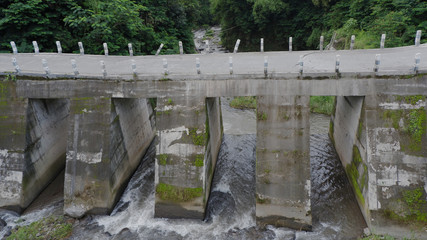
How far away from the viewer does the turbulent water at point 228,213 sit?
30.1 feet

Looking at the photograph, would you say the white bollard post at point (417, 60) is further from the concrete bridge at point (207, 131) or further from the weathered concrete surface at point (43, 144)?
the weathered concrete surface at point (43, 144)

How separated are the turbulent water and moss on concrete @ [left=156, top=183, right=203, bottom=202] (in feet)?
2.60

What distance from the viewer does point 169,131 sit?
9.73 meters

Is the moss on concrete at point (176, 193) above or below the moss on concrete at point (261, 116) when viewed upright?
below

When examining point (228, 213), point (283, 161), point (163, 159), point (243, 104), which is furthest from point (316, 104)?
point (163, 159)

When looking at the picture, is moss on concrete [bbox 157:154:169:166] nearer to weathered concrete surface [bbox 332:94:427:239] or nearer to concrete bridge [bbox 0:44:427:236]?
concrete bridge [bbox 0:44:427:236]

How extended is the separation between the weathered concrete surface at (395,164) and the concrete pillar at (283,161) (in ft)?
6.01

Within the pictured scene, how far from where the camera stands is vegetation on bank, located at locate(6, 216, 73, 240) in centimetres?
887

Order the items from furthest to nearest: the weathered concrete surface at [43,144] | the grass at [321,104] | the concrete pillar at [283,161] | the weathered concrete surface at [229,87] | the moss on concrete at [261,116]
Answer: the grass at [321,104]
the weathered concrete surface at [43,144]
the moss on concrete at [261,116]
the concrete pillar at [283,161]
the weathered concrete surface at [229,87]

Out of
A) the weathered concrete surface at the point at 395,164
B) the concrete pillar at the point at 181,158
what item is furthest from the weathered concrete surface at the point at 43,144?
the weathered concrete surface at the point at 395,164

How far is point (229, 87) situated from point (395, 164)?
18.1 feet

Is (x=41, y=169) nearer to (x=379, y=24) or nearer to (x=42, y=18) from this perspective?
(x=42, y=18)

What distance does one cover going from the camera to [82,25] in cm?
1711

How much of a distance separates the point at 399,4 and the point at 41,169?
2166 centimetres
